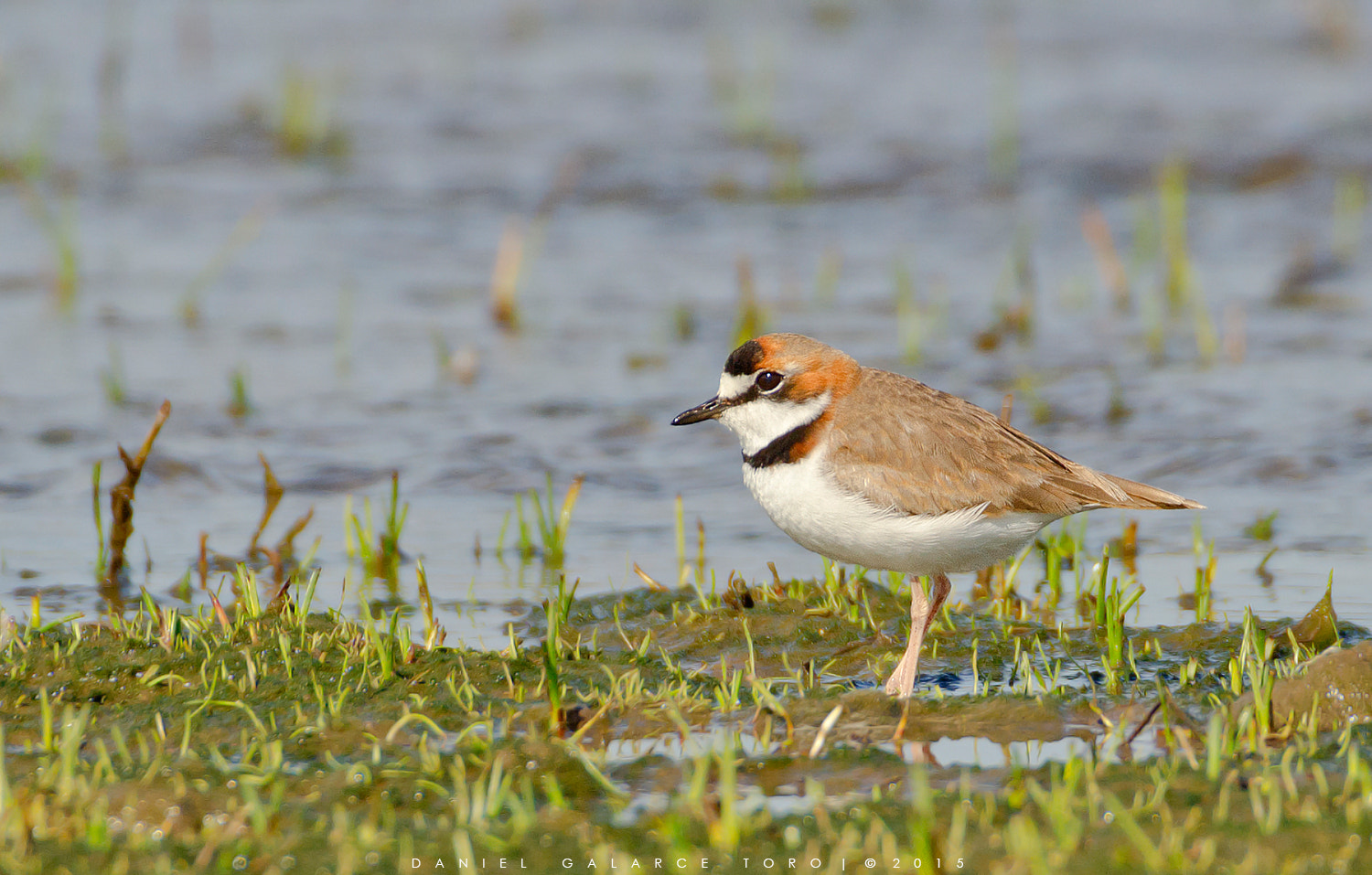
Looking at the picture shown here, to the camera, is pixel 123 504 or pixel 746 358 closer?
pixel 746 358

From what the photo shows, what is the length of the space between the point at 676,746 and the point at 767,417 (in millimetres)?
1471

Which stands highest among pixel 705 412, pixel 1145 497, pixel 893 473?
pixel 705 412

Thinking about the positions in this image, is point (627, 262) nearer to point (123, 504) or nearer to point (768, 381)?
point (123, 504)

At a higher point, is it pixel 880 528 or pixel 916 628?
pixel 880 528

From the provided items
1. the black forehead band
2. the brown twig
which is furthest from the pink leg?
the brown twig

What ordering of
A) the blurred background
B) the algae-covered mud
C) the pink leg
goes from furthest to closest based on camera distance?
the blurred background → the pink leg → the algae-covered mud

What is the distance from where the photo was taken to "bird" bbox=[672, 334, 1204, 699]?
5.23 meters

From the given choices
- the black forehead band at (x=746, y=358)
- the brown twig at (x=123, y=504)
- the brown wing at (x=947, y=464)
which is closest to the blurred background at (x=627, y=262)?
the brown twig at (x=123, y=504)

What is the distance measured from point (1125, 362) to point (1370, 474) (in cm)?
220

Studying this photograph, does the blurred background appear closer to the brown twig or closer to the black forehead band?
the brown twig

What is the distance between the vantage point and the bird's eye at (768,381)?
18.6 feet

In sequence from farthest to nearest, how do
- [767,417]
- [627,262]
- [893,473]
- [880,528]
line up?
[627,262]
[767,417]
[893,473]
[880,528]

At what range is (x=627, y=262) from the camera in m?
12.7

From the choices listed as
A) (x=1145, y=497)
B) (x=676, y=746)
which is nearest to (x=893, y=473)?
(x=1145, y=497)
